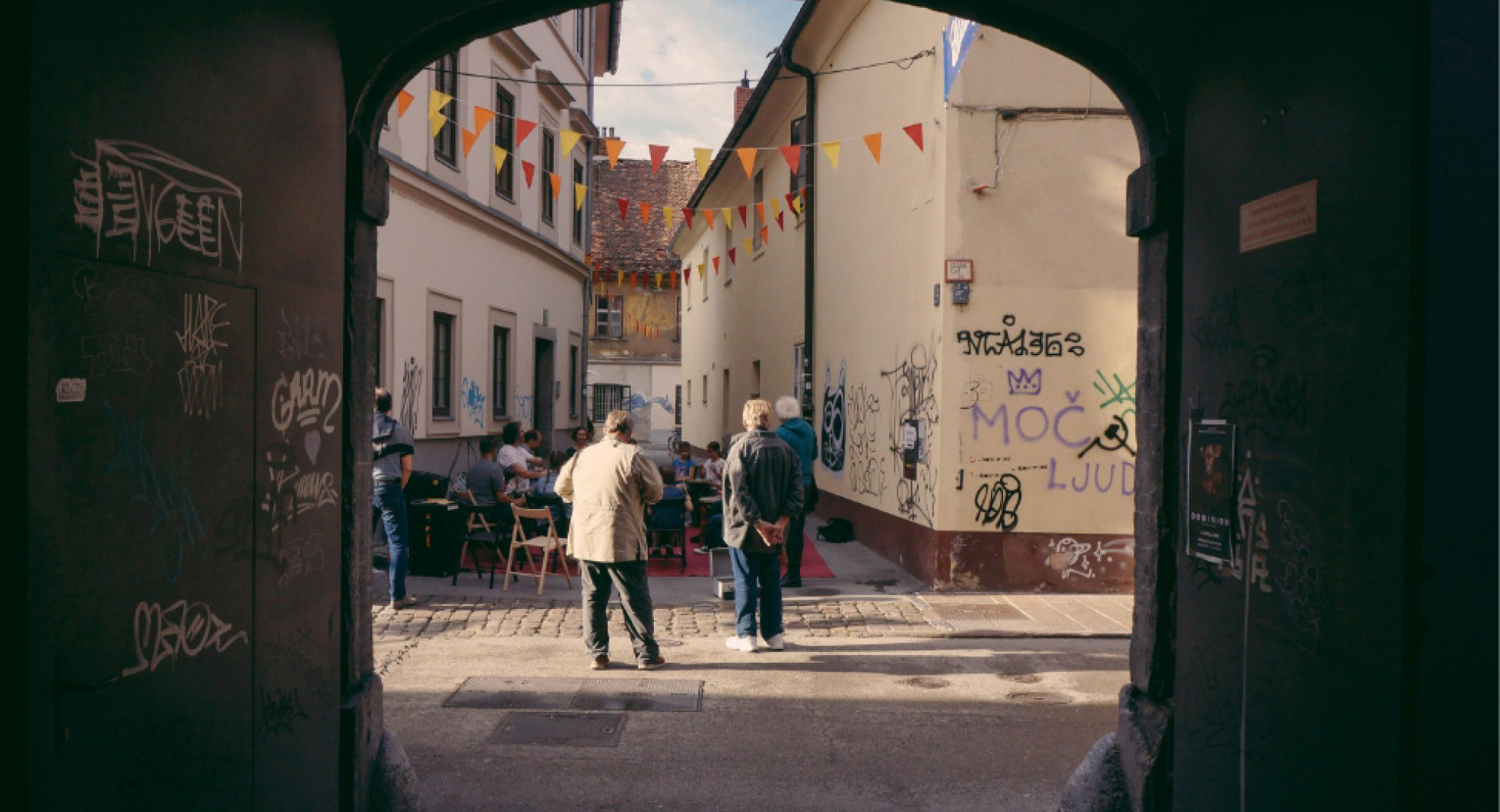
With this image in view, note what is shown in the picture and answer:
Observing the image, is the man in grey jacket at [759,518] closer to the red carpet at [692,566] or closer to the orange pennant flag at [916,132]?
the red carpet at [692,566]

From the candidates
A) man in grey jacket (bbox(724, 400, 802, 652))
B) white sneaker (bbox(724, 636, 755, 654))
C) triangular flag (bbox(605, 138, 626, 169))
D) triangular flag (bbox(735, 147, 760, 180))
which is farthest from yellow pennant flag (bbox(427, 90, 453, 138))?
white sneaker (bbox(724, 636, 755, 654))

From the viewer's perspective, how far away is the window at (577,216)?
77.0 ft

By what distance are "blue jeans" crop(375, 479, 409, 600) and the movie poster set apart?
22.4ft

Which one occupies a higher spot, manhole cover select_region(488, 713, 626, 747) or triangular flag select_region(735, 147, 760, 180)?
triangular flag select_region(735, 147, 760, 180)

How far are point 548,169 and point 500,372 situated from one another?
14.0 feet

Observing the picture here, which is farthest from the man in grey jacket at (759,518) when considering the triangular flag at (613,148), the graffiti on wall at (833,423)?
the graffiti on wall at (833,423)

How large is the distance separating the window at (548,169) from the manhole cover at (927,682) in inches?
590

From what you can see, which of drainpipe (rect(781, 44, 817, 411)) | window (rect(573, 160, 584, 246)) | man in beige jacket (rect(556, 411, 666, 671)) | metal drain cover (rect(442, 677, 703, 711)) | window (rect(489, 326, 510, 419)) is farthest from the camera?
window (rect(573, 160, 584, 246))

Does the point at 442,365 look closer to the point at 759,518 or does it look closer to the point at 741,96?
the point at 759,518

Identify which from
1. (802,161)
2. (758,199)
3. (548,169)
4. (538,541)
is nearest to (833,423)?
(802,161)

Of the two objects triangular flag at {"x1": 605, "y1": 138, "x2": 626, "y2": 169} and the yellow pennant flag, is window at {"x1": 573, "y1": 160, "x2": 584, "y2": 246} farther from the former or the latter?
triangular flag at {"x1": 605, "y1": 138, "x2": 626, "y2": 169}

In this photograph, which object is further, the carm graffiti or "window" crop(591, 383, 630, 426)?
"window" crop(591, 383, 630, 426)

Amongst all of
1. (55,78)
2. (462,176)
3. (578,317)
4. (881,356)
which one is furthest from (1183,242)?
(578,317)

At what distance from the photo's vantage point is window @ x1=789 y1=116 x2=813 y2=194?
1618 centimetres
